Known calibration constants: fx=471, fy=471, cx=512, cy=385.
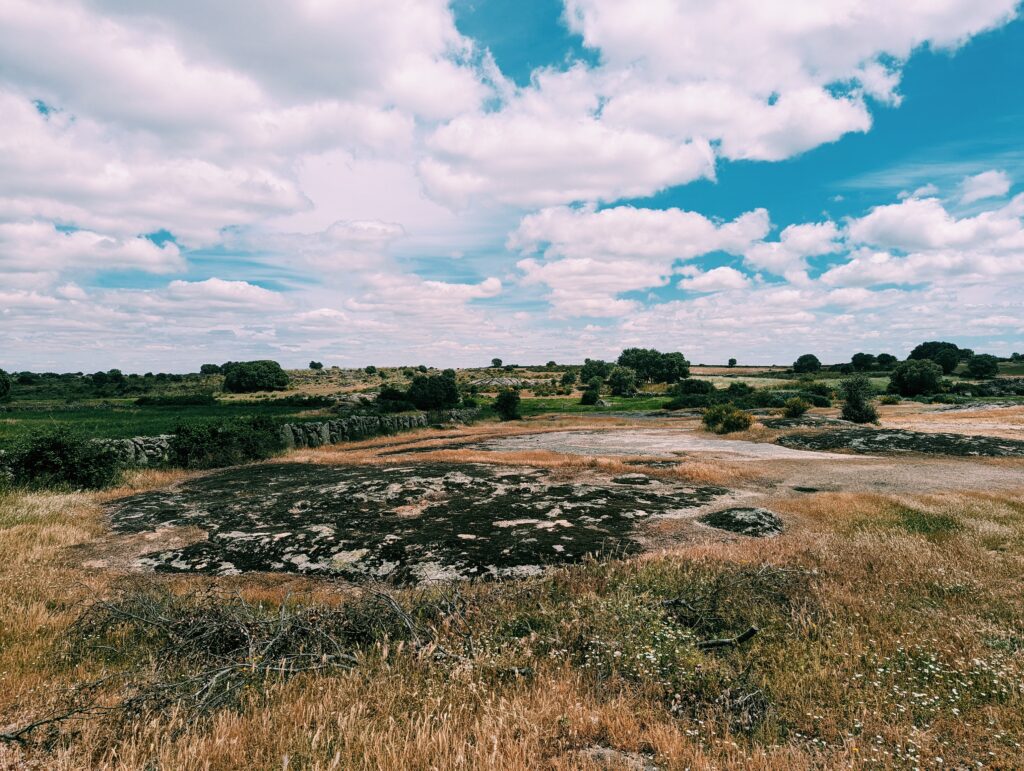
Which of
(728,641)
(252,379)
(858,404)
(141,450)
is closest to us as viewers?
(728,641)

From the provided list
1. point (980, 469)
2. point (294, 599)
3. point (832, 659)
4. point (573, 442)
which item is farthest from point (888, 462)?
point (294, 599)

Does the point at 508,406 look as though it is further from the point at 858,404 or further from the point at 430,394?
the point at 858,404

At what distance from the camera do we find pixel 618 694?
519 cm

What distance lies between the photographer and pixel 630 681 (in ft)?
17.9

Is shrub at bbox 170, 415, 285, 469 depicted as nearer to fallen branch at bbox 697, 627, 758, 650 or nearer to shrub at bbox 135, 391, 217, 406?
fallen branch at bbox 697, 627, 758, 650

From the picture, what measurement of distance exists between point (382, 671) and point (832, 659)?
5579 mm

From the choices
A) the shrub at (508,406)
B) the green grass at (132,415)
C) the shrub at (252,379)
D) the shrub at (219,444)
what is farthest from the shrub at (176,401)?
the shrub at (219,444)

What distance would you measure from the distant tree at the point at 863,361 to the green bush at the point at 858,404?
96221 mm

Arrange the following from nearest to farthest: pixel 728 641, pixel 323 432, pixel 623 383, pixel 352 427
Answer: pixel 728 641
pixel 323 432
pixel 352 427
pixel 623 383

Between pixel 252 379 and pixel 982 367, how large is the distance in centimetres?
14944

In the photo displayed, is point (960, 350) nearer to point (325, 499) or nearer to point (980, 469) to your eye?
point (980, 469)

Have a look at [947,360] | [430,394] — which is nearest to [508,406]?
[430,394]

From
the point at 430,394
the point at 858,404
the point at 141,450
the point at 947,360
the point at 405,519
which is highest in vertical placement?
the point at 947,360

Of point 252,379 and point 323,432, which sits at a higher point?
point 252,379
